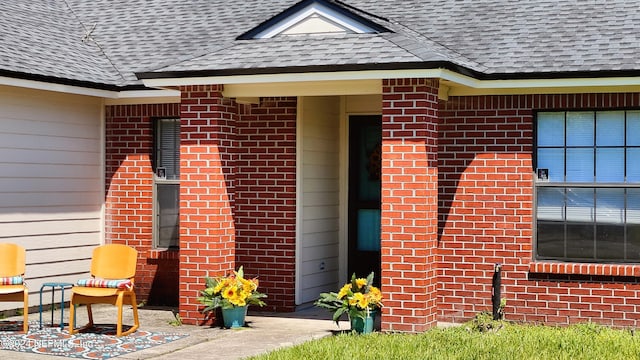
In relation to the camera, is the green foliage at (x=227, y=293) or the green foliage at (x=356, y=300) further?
the green foliage at (x=227, y=293)

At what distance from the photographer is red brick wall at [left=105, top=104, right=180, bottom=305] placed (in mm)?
14547

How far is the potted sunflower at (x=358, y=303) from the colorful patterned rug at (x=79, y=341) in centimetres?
181

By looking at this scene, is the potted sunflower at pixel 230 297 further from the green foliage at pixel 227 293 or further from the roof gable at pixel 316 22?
the roof gable at pixel 316 22

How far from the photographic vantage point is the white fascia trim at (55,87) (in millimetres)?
12703

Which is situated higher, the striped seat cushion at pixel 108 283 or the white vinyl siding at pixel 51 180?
the white vinyl siding at pixel 51 180

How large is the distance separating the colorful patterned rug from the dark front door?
152 inches

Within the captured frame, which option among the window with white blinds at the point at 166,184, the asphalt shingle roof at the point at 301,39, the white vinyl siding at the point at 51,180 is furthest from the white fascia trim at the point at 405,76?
the window with white blinds at the point at 166,184

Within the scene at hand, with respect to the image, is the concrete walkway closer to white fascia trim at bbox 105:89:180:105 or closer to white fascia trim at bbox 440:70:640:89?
white fascia trim at bbox 105:89:180:105

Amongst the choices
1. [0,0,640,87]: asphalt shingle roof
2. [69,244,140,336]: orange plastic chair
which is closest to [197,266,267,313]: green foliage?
[69,244,140,336]: orange plastic chair

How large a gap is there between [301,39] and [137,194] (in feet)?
12.2

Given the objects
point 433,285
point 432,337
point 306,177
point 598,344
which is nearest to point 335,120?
point 306,177

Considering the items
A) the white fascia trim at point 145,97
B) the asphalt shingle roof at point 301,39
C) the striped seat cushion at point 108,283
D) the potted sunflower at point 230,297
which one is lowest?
the potted sunflower at point 230,297

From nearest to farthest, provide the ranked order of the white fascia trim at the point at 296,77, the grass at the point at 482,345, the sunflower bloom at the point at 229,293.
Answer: the grass at the point at 482,345
the white fascia trim at the point at 296,77
the sunflower bloom at the point at 229,293

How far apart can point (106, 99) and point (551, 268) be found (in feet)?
22.6
